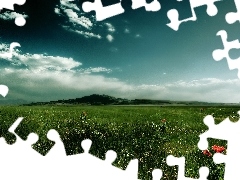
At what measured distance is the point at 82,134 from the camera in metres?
10.6

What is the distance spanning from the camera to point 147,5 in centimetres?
653

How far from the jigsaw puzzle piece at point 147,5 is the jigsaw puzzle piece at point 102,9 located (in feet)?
0.81

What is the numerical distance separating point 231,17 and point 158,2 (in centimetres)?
121

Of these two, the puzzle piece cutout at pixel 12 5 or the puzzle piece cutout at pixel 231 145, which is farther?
the puzzle piece cutout at pixel 12 5

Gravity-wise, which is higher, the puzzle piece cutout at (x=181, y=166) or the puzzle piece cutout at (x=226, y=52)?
the puzzle piece cutout at (x=226, y=52)

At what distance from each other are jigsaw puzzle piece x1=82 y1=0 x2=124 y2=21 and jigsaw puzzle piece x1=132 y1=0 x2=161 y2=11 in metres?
0.25

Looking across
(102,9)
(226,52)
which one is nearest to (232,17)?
(226,52)

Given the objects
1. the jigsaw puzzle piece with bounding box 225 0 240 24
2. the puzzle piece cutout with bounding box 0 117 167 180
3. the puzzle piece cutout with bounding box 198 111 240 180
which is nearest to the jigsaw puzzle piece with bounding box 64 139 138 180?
the puzzle piece cutout with bounding box 0 117 167 180

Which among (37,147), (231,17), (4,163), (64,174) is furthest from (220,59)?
(37,147)

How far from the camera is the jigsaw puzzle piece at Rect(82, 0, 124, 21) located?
21.3 ft

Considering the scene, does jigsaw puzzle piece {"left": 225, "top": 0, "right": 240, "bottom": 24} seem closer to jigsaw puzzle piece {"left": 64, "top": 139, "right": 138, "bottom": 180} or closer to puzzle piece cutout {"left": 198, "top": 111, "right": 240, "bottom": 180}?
puzzle piece cutout {"left": 198, "top": 111, "right": 240, "bottom": 180}

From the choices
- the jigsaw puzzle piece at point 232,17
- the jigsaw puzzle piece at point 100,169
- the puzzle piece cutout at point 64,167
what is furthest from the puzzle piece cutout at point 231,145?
the jigsaw puzzle piece at point 232,17

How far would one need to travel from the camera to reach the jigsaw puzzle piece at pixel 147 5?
21.2ft

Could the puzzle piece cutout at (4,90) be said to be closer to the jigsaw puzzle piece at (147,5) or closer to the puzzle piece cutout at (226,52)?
the jigsaw puzzle piece at (147,5)
